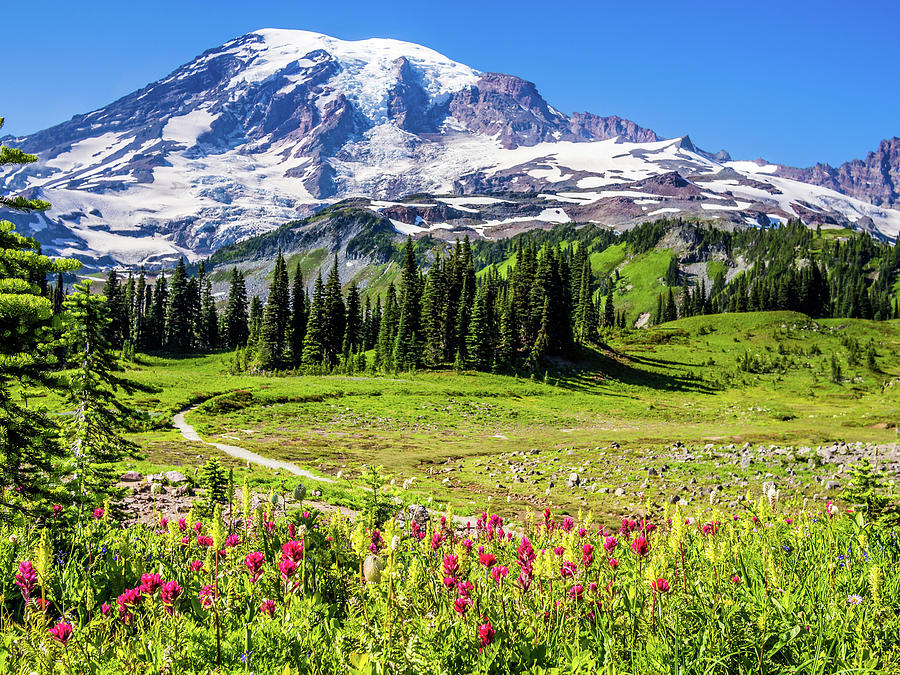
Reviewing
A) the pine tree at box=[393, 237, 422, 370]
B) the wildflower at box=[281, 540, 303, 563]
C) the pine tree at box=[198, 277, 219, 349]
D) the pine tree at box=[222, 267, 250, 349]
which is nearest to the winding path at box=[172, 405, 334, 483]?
the wildflower at box=[281, 540, 303, 563]

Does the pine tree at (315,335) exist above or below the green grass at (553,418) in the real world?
above

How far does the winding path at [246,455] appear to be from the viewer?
2119 cm

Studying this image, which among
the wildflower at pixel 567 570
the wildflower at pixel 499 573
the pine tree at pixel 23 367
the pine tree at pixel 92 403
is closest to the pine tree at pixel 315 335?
the pine tree at pixel 92 403

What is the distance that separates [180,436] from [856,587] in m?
35.2

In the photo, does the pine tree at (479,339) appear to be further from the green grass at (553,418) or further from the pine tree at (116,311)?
the pine tree at (116,311)

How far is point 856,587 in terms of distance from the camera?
4.45 m

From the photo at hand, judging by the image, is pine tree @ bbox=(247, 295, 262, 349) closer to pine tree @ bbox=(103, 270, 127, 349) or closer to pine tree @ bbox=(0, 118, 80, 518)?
pine tree @ bbox=(103, 270, 127, 349)

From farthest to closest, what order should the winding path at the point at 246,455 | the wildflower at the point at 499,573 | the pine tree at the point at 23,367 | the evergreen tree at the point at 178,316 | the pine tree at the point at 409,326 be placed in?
the evergreen tree at the point at 178,316, the pine tree at the point at 409,326, the winding path at the point at 246,455, the pine tree at the point at 23,367, the wildflower at the point at 499,573

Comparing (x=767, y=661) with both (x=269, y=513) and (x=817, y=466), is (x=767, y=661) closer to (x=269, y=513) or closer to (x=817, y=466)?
(x=269, y=513)

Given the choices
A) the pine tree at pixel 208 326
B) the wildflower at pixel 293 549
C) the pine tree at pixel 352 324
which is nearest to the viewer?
the wildflower at pixel 293 549

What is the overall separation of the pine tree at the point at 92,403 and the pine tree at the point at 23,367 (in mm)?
3271

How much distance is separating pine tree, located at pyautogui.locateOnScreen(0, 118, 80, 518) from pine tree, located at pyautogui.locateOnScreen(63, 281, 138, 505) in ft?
10.7

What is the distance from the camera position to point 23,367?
680 cm

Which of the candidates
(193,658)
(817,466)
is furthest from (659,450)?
(193,658)
